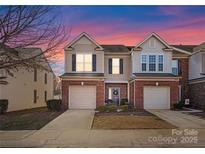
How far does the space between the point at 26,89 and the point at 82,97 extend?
4744 mm

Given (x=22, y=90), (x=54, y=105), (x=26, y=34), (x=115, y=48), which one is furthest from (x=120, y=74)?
(x=26, y=34)

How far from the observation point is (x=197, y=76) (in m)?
24.8

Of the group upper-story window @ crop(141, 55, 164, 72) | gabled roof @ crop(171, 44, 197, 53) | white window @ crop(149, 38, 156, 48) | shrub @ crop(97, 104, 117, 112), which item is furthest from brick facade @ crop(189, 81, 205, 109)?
shrub @ crop(97, 104, 117, 112)

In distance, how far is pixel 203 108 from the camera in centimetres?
2231

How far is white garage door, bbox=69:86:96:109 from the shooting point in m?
23.0

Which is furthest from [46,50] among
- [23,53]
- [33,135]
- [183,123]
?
[183,123]

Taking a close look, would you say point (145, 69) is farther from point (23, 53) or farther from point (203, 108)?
point (23, 53)

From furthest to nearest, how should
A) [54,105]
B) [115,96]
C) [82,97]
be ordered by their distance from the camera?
[115,96] < [82,97] < [54,105]

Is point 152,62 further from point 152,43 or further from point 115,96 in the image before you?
point 115,96

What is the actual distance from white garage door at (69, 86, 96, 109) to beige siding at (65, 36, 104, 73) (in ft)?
4.98

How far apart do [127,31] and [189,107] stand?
28.9 ft

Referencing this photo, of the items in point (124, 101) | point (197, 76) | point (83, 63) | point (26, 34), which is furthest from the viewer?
point (197, 76)

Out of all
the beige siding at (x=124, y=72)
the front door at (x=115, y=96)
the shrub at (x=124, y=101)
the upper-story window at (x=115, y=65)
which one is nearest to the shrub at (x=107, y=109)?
the shrub at (x=124, y=101)
